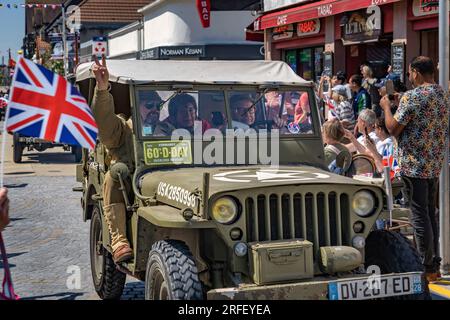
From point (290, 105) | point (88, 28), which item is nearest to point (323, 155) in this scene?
point (290, 105)

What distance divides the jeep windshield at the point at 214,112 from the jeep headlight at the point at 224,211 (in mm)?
1516

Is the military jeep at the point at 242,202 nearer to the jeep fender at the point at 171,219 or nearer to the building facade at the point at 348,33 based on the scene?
the jeep fender at the point at 171,219

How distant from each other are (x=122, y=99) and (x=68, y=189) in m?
8.25

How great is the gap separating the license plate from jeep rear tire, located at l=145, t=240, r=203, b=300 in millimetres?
790

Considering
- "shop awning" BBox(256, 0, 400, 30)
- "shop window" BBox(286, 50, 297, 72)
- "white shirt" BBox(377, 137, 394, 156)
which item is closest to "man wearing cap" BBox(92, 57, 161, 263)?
"white shirt" BBox(377, 137, 394, 156)

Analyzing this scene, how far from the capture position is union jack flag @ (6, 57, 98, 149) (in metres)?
4.02

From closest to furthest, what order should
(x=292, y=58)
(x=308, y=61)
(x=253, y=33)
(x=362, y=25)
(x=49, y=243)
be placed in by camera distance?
(x=49, y=243) → (x=362, y=25) → (x=308, y=61) → (x=292, y=58) → (x=253, y=33)

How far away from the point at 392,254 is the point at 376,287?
48cm

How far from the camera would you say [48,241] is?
970cm

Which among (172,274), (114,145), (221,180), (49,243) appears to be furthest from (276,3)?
(172,274)

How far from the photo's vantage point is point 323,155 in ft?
21.6

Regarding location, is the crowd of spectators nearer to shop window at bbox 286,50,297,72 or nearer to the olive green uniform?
the olive green uniform

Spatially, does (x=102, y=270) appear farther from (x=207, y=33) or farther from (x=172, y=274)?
(x=207, y=33)
